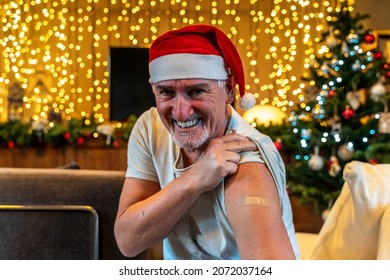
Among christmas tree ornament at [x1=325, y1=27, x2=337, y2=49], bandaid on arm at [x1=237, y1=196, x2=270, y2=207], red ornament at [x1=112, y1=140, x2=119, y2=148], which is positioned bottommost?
red ornament at [x1=112, y1=140, x2=119, y2=148]

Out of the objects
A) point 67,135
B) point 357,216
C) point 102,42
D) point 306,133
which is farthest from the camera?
point 102,42

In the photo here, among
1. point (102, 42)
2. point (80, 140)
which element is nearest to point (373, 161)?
point (80, 140)

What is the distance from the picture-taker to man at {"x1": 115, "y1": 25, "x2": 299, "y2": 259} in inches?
30.2

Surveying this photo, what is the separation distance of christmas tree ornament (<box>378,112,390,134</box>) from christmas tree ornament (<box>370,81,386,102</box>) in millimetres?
133

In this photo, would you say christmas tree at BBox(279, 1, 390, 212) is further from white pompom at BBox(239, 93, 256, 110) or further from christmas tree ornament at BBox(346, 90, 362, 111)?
white pompom at BBox(239, 93, 256, 110)

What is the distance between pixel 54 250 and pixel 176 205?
561mm

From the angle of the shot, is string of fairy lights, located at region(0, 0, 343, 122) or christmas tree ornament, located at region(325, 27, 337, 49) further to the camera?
string of fairy lights, located at region(0, 0, 343, 122)

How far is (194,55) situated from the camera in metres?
0.81

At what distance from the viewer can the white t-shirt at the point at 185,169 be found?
2.70 ft

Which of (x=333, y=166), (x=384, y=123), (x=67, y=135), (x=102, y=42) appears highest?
(x=102, y=42)

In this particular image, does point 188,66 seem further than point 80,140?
No

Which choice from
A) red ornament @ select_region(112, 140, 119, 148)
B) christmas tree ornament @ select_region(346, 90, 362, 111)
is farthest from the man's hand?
red ornament @ select_region(112, 140, 119, 148)

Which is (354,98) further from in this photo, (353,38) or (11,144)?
(11,144)

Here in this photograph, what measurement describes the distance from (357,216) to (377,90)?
7.35 ft
